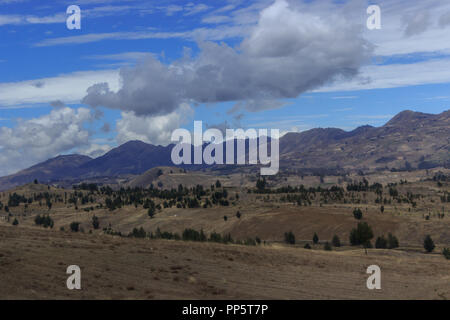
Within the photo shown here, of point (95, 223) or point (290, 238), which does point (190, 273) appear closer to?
point (290, 238)

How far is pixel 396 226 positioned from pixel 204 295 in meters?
95.8

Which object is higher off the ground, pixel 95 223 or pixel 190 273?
pixel 190 273

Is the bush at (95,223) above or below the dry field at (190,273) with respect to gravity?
below

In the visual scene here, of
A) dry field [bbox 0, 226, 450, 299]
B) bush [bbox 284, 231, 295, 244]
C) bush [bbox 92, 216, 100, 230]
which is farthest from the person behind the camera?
bush [bbox 92, 216, 100, 230]

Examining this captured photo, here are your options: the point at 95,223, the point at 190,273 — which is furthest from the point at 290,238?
the point at 190,273

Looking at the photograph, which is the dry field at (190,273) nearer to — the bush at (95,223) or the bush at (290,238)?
the bush at (290,238)

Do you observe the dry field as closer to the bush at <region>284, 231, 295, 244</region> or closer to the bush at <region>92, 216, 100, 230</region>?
the bush at <region>284, 231, 295, 244</region>

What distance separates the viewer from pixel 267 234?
11175 centimetres

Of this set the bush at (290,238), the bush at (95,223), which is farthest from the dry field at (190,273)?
the bush at (95,223)

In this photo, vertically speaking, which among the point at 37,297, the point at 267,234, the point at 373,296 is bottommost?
the point at 267,234

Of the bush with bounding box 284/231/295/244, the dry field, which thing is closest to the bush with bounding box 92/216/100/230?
the bush with bounding box 284/231/295/244

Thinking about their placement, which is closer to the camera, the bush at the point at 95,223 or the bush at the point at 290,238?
the bush at the point at 290,238
